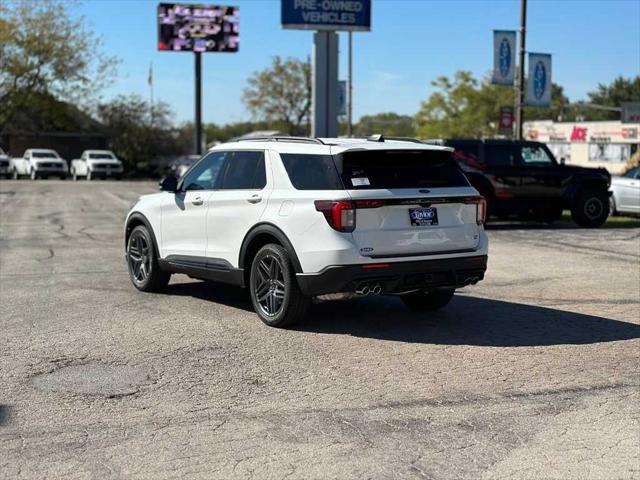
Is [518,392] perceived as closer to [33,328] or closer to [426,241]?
[426,241]

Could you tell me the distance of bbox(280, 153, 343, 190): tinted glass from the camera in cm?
693

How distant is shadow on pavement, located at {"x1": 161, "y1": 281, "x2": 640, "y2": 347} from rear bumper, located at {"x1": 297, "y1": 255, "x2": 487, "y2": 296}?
49cm

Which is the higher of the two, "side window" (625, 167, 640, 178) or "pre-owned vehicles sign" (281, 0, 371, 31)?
"pre-owned vehicles sign" (281, 0, 371, 31)

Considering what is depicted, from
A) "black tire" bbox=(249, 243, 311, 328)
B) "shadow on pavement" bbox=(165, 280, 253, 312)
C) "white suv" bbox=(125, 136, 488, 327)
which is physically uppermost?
"white suv" bbox=(125, 136, 488, 327)

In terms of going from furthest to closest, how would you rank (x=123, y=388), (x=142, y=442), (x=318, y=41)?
(x=318, y=41) → (x=123, y=388) → (x=142, y=442)

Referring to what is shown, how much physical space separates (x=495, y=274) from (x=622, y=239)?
6.00m

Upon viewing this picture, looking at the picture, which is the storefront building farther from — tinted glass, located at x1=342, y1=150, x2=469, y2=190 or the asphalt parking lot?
tinted glass, located at x1=342, y1=150, x2=469, y2=190

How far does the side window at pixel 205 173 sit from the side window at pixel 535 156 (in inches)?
421

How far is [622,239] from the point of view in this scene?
620 inches

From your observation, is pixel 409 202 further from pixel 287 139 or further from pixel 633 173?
pixel 633 173

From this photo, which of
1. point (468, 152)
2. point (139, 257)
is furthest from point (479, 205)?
point (468, 152)

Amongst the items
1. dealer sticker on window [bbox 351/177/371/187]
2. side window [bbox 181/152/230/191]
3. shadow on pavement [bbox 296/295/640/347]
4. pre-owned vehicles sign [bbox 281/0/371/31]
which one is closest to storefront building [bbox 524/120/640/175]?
pre-owned vehicles sign [bbox 281/0/371/31]

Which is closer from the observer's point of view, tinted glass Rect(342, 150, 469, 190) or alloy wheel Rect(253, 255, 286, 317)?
tinted glass Rect(342, 150, 469, 190)

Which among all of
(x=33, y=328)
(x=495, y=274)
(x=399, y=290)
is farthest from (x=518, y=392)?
(x=495, y=274)
